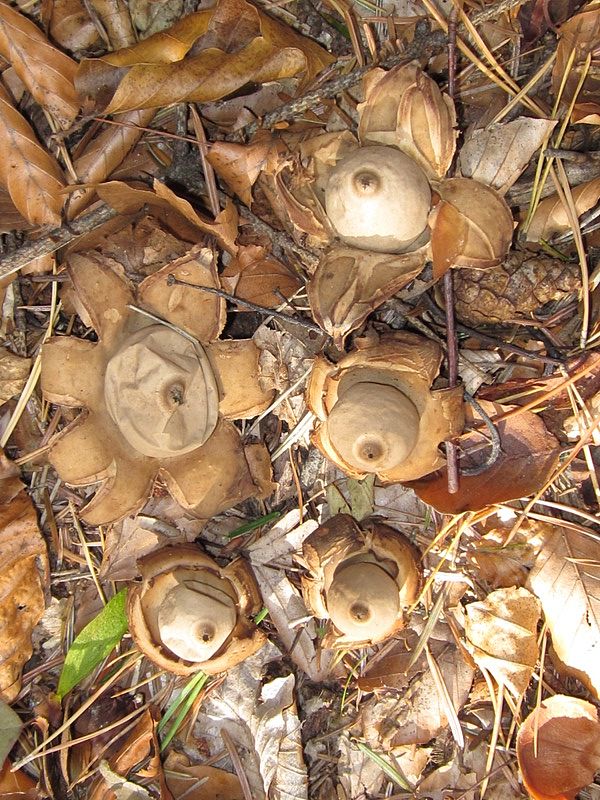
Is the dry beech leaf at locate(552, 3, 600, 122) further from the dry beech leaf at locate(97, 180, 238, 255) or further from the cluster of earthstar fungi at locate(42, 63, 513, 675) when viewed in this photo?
the dry beech leaf at locate(97, 180, 238, 255)

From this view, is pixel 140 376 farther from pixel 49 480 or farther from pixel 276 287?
pixel 49 480

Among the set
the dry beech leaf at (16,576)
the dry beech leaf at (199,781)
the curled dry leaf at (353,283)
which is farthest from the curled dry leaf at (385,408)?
the dry beech leaf at (199,781)

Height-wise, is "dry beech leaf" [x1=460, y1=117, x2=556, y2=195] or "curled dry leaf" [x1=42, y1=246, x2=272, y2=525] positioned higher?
"dry beech leaf" [x1=460, y1=117, x2=556, y2=195]

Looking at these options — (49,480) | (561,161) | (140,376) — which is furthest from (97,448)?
(561,161)

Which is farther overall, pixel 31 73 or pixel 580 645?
pixel 580 645

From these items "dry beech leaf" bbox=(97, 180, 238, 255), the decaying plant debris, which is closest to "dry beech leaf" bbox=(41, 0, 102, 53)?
the decaying plant debris

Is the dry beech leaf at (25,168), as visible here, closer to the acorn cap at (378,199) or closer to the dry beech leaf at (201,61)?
the dry beech leaf at (201,61)
